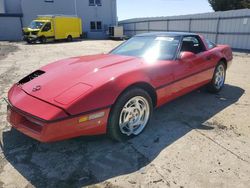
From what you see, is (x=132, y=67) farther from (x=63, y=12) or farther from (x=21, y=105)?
(x=63, y=12)

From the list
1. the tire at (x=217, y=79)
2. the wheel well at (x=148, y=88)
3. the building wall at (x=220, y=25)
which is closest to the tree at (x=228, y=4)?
the building wall at (x=220, y=25)

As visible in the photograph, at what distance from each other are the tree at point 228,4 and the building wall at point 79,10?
42.3 ft

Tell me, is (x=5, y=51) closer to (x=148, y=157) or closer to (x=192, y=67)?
(x=192, y=67)

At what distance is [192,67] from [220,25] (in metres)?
13.0

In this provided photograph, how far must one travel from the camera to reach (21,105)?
2.71 meters

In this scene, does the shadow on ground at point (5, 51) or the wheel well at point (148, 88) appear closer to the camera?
Answer: the wheel well at point (148, 88)

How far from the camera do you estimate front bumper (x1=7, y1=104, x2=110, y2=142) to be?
242 centimetres

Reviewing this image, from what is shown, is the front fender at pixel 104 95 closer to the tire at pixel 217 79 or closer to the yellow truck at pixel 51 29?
the tire at pixel 217 79

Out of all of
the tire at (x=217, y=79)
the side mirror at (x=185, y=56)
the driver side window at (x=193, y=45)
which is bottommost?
the tire at (x=217, y=79)

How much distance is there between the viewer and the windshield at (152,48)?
3.78 m

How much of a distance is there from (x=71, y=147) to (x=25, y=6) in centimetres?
2879

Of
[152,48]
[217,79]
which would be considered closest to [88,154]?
[152,48]

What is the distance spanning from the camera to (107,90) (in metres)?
2.71

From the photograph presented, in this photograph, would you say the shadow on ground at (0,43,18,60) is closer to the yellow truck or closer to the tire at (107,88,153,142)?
the yellow truck
